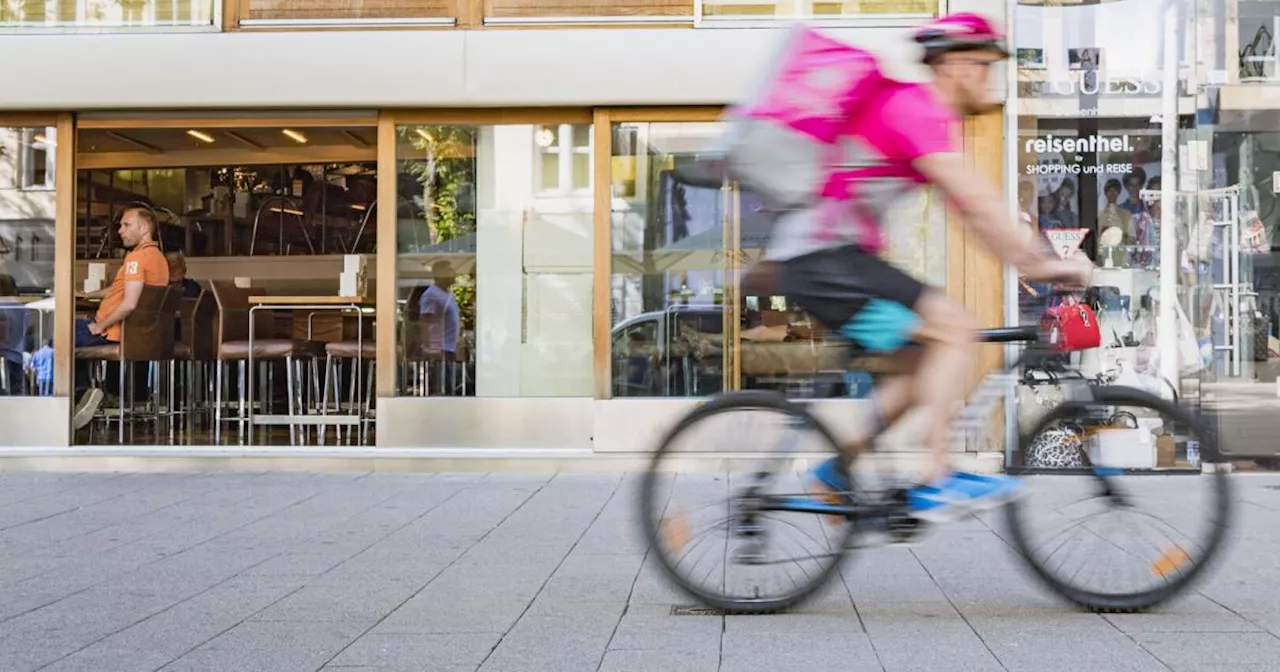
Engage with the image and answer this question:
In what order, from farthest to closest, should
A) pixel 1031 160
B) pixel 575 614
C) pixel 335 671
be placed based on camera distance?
pixel 1031 160 < pixel 575 614 < pixel 335 671

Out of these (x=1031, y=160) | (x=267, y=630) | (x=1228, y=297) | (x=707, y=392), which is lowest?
(x=267, y=630)

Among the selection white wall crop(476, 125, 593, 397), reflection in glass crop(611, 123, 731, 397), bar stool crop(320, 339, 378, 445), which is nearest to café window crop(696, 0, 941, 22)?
reflection in glass crop(611, 123, 731, 397)

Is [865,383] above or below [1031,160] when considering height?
below

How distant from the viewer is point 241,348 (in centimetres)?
1042

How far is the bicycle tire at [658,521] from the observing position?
4207 mm

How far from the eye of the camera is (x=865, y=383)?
4262 millimetres

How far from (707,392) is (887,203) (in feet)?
16.3

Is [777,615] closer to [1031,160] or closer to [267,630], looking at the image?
[267,630]

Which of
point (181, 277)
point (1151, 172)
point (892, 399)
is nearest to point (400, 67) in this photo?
point (181, 277)

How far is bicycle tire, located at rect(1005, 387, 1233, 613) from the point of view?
4246 mm

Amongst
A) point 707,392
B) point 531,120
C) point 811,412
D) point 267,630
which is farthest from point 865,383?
A: point 531,120

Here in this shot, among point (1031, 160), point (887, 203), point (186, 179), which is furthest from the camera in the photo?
point (186, 179)

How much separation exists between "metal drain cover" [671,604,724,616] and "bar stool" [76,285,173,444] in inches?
264

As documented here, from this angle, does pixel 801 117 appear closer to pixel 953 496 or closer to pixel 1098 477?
pixel 953 496
